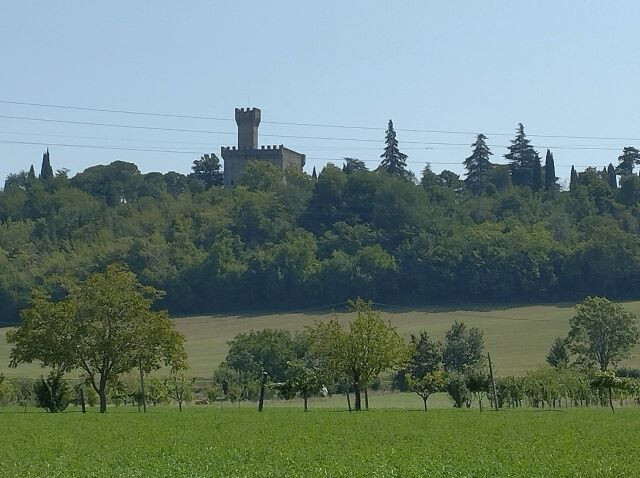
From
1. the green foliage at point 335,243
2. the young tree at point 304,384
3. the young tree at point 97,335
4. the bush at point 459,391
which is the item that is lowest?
the bush at point 459,391

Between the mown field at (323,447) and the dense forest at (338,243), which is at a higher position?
the dense forest at (338,243)

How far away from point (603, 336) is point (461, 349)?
11651mm

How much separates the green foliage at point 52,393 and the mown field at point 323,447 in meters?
14.8

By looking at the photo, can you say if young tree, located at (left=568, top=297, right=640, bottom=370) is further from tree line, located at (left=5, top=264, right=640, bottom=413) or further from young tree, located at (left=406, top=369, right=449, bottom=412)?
young tree, located at (left=406, top=369, right=449, bottom=412)

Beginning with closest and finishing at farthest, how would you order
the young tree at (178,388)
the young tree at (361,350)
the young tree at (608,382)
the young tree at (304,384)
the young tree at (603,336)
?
the young tree at (608,382) → the young tree at (304,384) → the young tree at (361,350) → the young tree at (178,388) → the young tree at (603,336)

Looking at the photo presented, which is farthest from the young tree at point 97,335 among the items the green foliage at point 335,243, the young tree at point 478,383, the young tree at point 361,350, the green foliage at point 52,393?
the green foliage at point 335,243

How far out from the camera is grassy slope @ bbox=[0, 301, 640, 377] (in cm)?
10300

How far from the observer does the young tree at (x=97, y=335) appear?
68.2 metres

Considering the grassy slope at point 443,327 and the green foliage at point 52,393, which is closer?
the green foliage at point 52,393

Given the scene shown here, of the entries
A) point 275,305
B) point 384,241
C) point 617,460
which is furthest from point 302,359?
point 384,241

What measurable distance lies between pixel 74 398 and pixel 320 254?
86170 millimetres

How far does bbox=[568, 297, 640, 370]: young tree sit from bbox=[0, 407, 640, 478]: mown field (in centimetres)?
4001

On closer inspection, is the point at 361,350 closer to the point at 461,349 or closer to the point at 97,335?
the point at 97,335

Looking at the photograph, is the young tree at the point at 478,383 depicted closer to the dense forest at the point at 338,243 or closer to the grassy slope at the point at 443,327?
the grassy slope at the point at 443,327
